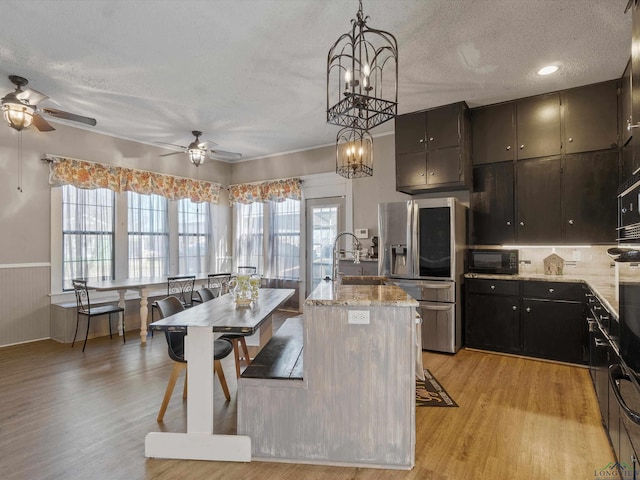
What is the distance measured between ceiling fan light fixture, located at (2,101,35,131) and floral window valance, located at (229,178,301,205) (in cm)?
364

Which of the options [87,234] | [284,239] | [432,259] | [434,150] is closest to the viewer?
[432,259]

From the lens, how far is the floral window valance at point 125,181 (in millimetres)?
4703

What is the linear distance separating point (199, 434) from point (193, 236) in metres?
4.81

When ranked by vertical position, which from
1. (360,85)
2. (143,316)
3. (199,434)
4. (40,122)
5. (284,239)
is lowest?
(199,434)

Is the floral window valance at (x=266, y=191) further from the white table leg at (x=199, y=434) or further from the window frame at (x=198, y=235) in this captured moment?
the white table leg at (x=199, y=434)

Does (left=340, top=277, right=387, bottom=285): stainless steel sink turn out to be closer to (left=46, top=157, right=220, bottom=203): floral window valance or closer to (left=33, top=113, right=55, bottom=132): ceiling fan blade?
(left=33, top=113, right=55, bottom=132): ceiling fan blade

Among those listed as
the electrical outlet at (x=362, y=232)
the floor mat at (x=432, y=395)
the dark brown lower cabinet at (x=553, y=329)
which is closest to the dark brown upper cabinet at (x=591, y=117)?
the dark brown lower cabinet at (x=553, y=329)

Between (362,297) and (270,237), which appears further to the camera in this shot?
(270,237)

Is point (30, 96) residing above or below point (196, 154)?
above

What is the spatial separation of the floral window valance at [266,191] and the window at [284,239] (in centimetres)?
16

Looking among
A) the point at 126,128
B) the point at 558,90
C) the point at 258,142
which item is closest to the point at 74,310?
the point at 126,128

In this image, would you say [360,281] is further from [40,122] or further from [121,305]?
[40,122]

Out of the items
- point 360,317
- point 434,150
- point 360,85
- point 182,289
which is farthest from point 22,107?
point 434,150

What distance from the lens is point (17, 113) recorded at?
3.20m
